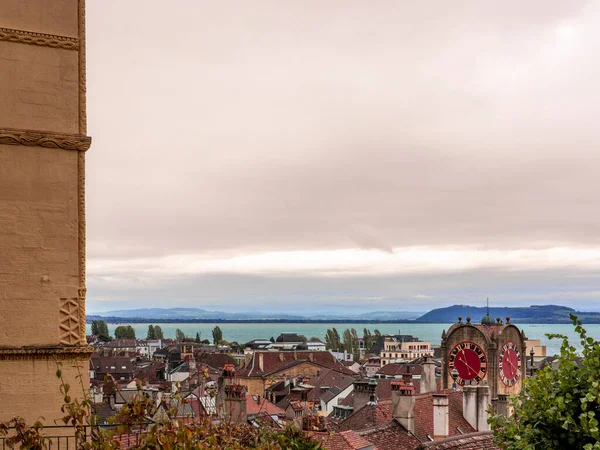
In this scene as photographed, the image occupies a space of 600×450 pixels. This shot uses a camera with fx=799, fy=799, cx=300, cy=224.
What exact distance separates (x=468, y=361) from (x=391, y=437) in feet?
30.6

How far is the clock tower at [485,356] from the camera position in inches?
1390

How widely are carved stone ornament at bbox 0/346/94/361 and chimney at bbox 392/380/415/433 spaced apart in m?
18.7

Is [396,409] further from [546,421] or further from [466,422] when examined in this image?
[546,421]

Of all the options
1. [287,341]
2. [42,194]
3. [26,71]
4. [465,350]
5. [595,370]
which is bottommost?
[287,341]

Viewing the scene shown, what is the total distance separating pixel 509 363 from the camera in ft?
119

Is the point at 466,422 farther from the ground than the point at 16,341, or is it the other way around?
the point at 16,341

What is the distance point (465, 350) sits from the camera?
120 ft

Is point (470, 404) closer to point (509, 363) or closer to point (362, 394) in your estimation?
point (509, 363)

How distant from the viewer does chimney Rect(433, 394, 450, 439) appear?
2939 cm

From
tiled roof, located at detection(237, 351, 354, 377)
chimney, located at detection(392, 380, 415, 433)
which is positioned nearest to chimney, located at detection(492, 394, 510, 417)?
chimney, located at detection(392, 380, 415, 433)

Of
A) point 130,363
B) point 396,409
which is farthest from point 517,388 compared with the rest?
point 130,363

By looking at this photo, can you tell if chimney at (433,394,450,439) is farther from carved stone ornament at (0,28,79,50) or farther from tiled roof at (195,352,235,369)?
tiled roof at (195,352,235,369)

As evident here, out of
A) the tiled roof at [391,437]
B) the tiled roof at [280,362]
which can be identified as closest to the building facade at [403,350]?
the tiled roof at [280,362]

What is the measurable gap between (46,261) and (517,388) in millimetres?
28726
